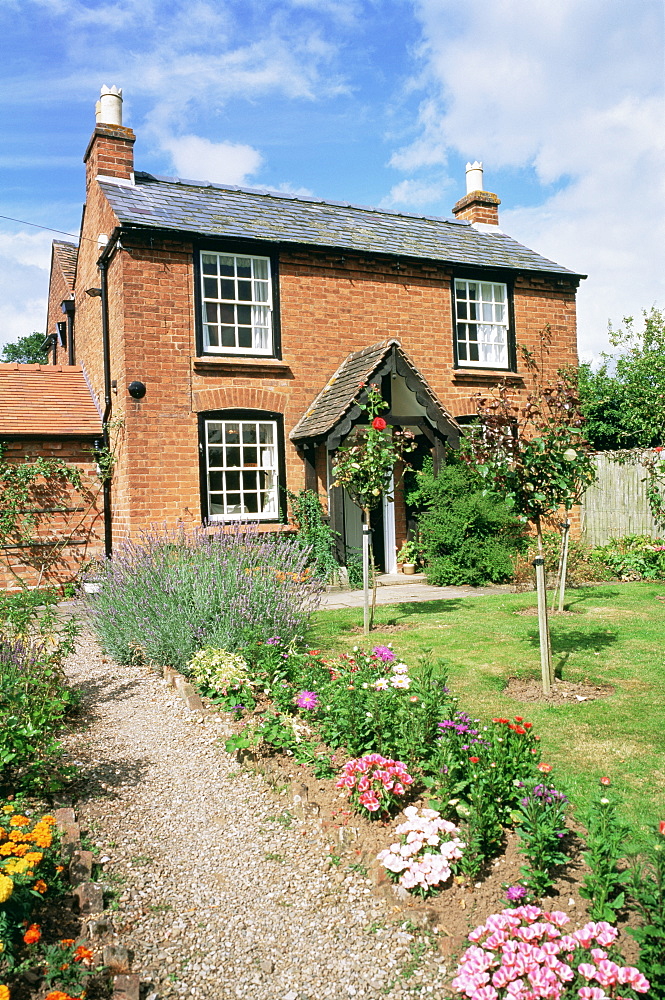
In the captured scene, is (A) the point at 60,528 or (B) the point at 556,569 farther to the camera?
(A) the point at 60,528

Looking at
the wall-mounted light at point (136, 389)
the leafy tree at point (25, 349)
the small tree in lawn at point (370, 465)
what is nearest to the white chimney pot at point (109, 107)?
the wall-mounted light at point (136, 389)

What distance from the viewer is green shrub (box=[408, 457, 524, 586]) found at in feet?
38.1

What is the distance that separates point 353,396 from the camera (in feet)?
37.2

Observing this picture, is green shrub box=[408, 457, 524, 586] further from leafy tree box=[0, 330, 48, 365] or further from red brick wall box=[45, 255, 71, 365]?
leafy tree box=[0, 330, 48, 365]

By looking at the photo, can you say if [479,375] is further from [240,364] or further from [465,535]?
[240,364]

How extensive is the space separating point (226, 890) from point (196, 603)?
3.45 meters

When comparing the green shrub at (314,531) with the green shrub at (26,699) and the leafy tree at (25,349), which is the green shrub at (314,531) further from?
the leafy tree at (25,349)

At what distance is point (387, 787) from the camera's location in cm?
346

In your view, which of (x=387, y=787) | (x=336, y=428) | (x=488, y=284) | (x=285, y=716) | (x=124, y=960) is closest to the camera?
(x=124, y=960)

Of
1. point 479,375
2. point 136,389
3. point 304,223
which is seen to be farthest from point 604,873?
point 304,223

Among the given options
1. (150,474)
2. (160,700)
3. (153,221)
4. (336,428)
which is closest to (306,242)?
(153,221)

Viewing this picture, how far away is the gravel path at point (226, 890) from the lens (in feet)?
8.60

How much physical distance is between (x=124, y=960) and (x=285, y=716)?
206 cm

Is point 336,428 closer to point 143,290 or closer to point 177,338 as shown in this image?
point 177,338
